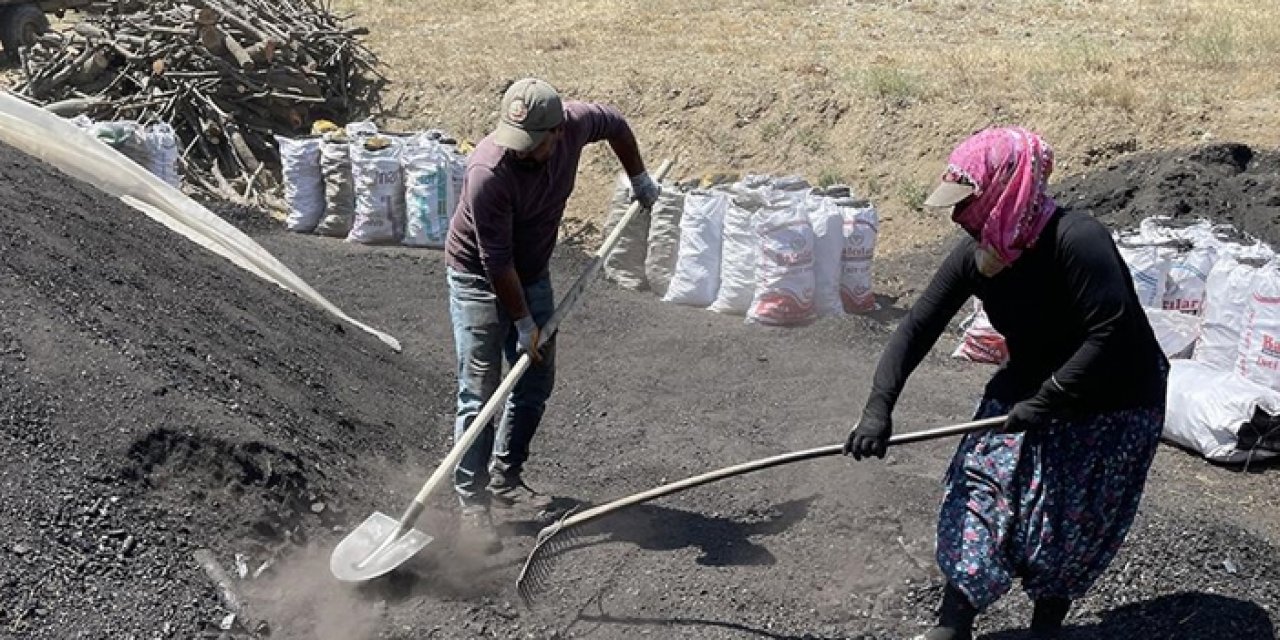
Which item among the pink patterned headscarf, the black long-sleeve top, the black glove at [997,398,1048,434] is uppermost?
the pink patterned headscarf

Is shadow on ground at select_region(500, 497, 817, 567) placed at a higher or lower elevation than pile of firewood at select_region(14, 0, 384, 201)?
higher

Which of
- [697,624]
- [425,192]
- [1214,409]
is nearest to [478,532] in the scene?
[697,624]

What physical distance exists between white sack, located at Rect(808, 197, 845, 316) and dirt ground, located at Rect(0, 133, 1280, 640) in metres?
0.78

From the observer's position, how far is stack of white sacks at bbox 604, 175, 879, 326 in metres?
7.07

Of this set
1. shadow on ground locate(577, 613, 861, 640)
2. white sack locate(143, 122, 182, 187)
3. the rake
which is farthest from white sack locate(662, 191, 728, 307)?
shadow on ground locate(577, 613, 861, 640)

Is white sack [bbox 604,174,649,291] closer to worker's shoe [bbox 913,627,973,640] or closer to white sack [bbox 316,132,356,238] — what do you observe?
white sack [bbox 316,132,356,238]

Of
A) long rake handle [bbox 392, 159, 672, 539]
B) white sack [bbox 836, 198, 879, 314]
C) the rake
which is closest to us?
the rake

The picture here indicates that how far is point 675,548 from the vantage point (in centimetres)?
455

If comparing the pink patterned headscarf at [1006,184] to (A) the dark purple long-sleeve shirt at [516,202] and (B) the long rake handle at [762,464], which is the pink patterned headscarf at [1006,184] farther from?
(A) the dark purple long-sleeve shirt at [516,202]

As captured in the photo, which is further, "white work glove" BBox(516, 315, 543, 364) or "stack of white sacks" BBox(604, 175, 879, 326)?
"stack of white sacks" BBox(604, 175, 879, 326)

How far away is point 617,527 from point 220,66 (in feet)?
24.3

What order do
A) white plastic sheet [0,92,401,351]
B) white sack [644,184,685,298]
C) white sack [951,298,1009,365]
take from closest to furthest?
white sack [951,298,1009,365]
white plastic sheet [0,92,401,351]
white sack [644,184,685,298]

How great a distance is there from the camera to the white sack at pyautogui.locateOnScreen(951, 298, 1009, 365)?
22.1 ft

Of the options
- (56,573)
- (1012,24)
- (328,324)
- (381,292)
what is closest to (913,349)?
(56,573)
